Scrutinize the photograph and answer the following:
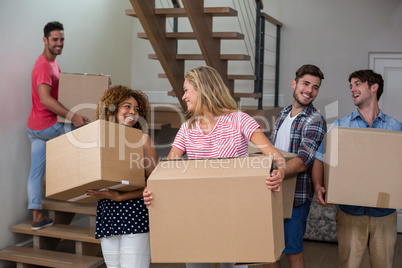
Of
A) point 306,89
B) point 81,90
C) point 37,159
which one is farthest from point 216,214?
point 37,159

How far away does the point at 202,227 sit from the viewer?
4.91ft

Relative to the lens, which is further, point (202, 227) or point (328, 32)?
point (328, 32)

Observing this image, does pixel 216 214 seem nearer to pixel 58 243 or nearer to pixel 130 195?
pixel 130 195

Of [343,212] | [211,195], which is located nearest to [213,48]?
[343,212]

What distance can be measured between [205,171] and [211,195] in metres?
0.08

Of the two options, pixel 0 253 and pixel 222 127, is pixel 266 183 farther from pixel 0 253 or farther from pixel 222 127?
pixel 0 253

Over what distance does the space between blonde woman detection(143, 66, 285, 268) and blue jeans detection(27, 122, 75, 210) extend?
160cm

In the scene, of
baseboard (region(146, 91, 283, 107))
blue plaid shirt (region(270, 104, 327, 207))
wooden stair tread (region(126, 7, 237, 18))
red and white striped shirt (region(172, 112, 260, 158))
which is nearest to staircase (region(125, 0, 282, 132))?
wooden stair tread (region(126, 7, 237, 18))

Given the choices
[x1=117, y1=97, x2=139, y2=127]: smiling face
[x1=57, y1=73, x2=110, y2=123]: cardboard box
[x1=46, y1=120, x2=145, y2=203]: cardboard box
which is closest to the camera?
[x1=46, y1=120, x2=145, y2=203]: cardboard box

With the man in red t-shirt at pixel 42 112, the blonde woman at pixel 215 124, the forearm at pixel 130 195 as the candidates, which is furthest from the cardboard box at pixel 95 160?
the man in red t-shirt at pixel 42 112

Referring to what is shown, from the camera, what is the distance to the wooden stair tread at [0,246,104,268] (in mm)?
3035

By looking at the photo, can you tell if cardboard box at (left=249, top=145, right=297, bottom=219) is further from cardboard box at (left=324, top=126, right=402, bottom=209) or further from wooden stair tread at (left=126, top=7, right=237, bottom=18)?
wooden stair tread at (left=126, top=7, right=237, bottom=18)

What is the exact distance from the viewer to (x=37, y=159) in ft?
10.3

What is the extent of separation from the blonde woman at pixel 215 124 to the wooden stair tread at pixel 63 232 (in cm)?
161
